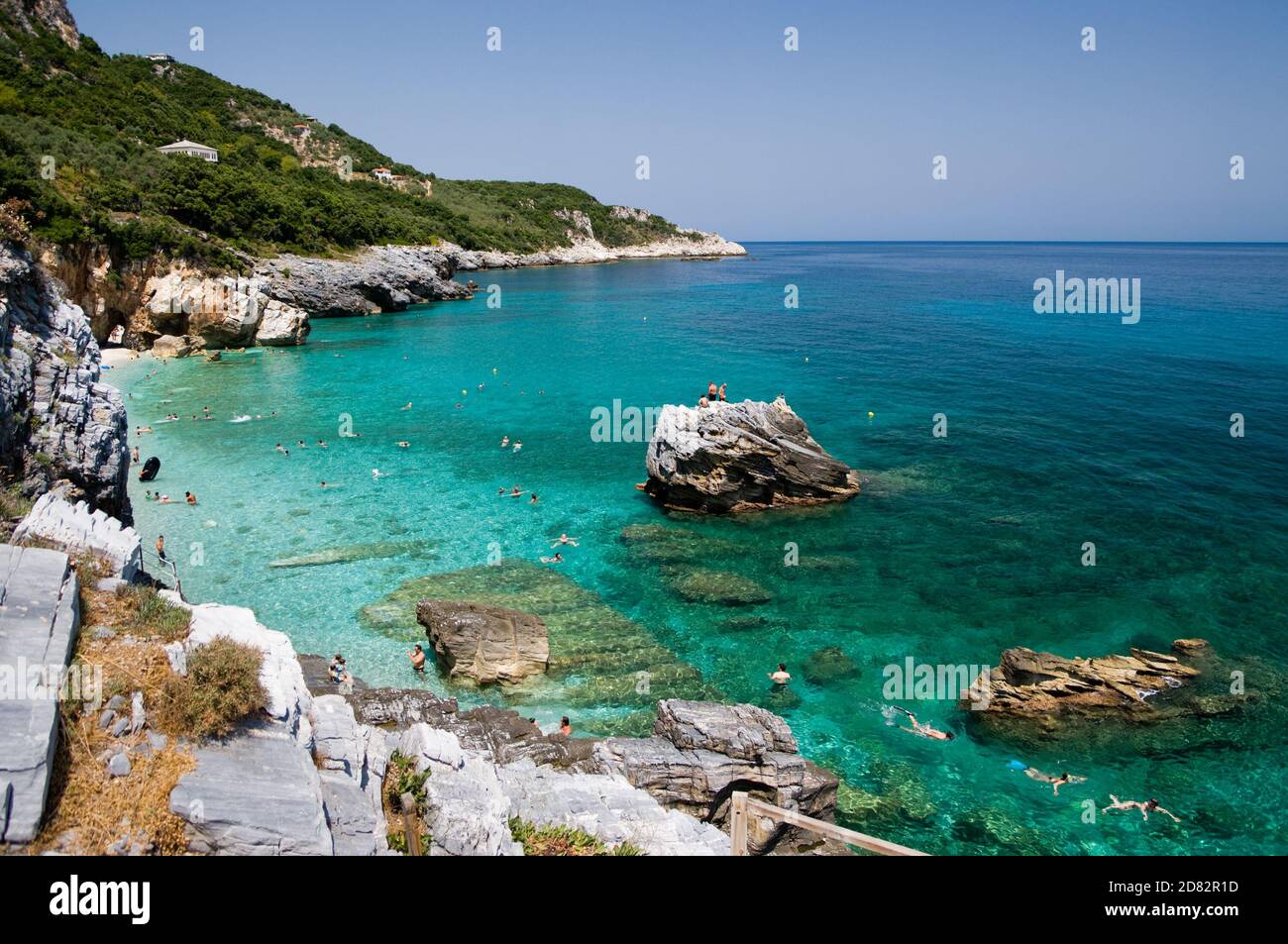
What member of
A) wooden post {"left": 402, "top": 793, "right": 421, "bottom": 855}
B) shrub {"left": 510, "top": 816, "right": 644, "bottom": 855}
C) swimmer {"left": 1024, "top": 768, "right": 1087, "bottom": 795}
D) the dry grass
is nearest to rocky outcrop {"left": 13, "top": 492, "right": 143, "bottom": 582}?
the dry grass

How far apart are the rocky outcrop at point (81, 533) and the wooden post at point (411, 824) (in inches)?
266

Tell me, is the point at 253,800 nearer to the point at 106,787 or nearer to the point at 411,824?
the point at 106,787

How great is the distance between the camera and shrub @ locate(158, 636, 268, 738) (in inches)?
376

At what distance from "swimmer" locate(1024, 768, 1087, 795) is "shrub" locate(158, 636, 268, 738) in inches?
668

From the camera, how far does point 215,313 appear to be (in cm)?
6184

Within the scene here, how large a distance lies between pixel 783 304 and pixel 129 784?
4232 inches

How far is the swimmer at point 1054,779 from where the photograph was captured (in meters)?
16.7

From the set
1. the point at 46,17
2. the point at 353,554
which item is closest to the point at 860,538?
the point at 353,554

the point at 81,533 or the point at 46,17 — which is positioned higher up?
the point at 46,17

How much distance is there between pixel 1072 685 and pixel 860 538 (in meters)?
10.5

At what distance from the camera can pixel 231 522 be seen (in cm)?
2970

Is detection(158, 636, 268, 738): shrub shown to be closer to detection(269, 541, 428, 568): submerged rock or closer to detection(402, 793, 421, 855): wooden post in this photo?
detection(402, 793, 421, 855): wooden post
